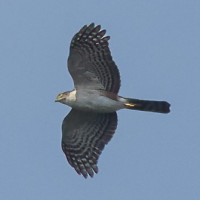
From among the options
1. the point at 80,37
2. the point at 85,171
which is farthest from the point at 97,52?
the point at 85,171

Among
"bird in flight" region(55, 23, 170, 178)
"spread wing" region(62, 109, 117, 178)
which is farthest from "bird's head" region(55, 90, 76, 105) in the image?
"spread wing" region(62, 109, 117, 178)

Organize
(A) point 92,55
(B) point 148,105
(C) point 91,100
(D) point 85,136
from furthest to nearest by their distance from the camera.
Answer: (D) point 85,136 < (B) point 148,105 < (C) point 91,100 < (A) point 92,55

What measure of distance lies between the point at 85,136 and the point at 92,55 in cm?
225

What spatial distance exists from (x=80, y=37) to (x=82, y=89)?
1275 mm

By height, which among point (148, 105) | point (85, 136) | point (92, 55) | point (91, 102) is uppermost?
point (92, 55)

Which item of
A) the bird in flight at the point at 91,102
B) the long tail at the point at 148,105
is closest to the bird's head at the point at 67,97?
the bird in flight at the point at 91,102

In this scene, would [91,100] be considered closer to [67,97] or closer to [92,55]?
[67,97]

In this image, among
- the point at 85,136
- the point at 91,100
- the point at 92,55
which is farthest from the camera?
the point at 85,136

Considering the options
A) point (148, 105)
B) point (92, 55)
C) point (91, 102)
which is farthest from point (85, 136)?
point (92, 55)

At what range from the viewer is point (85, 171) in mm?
18594

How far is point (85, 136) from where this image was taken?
18.8m

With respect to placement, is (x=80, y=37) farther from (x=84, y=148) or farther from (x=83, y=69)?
(x=84, y=148)

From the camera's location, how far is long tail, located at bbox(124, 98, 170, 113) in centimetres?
1803

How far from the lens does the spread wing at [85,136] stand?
60.7 ft
